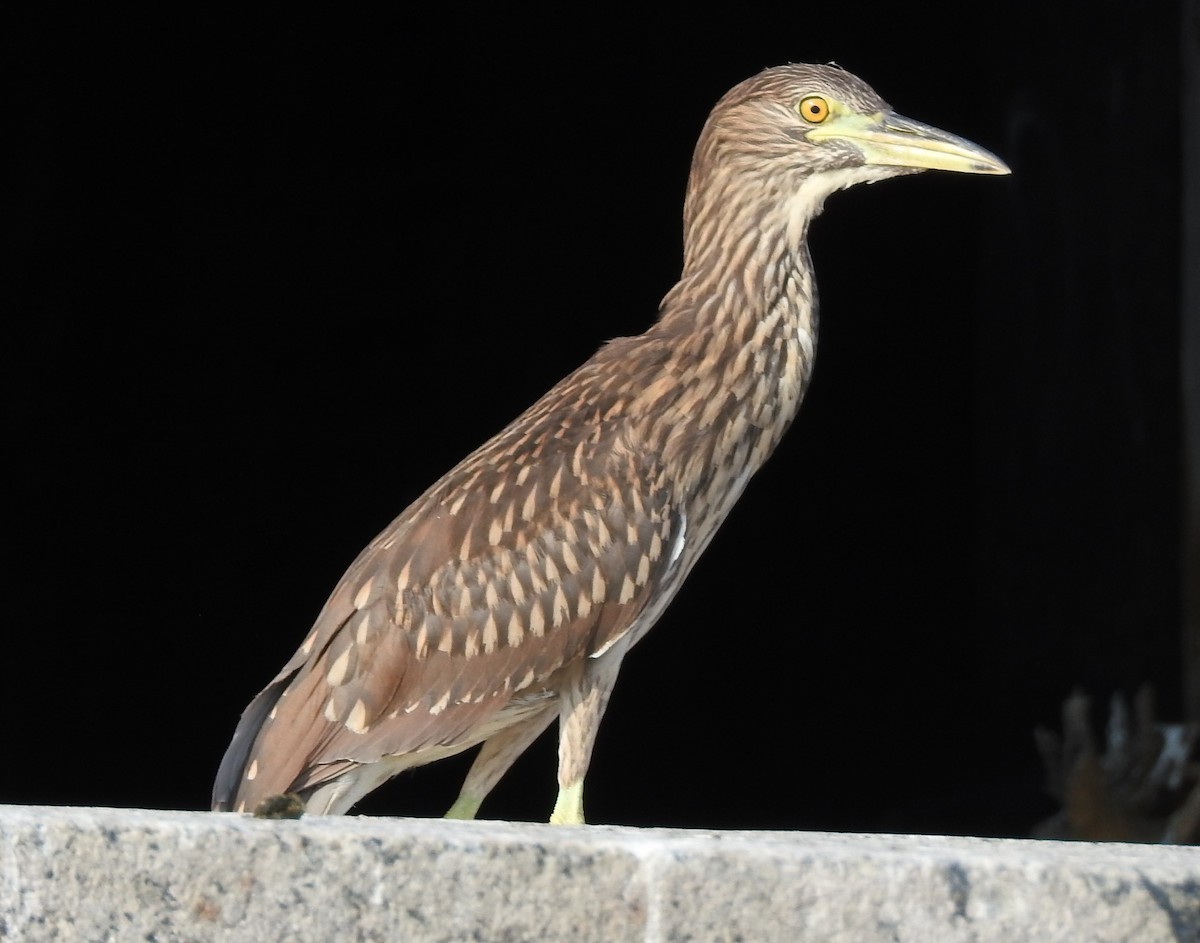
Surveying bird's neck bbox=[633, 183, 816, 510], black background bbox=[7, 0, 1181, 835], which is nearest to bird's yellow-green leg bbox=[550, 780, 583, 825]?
bird's neck bbox=[633, 183, 816, 510]

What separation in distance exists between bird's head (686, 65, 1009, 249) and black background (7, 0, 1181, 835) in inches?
135

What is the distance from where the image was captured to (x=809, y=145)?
3797 millimetres

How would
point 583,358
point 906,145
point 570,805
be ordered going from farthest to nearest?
point 583,358
point 906,145
point 570,805

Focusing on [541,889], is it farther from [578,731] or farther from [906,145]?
[906,145]

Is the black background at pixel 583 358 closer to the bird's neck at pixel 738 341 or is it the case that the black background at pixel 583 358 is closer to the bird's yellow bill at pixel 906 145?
the bird's neck at pixel 738 341

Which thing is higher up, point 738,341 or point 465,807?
point 738,341

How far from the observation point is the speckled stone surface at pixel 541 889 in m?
2.03

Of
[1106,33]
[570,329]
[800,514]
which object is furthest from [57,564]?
[1106,33]

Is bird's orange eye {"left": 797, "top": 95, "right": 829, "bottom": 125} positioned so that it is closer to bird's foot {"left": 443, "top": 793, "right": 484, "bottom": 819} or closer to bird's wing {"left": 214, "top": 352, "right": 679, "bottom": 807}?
bird's wing {"left": 214, "top": 352, "right": 679, "bottom": 807}

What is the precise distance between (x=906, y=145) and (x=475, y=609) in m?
1.30

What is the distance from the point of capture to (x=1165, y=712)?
744 centimetres

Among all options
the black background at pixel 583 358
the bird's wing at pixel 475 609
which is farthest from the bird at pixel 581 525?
the black background at pixel 583 358

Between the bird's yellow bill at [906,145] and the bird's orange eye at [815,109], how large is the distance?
3 centimetres

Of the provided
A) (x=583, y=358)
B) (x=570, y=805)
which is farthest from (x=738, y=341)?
(x=583, y=358)
